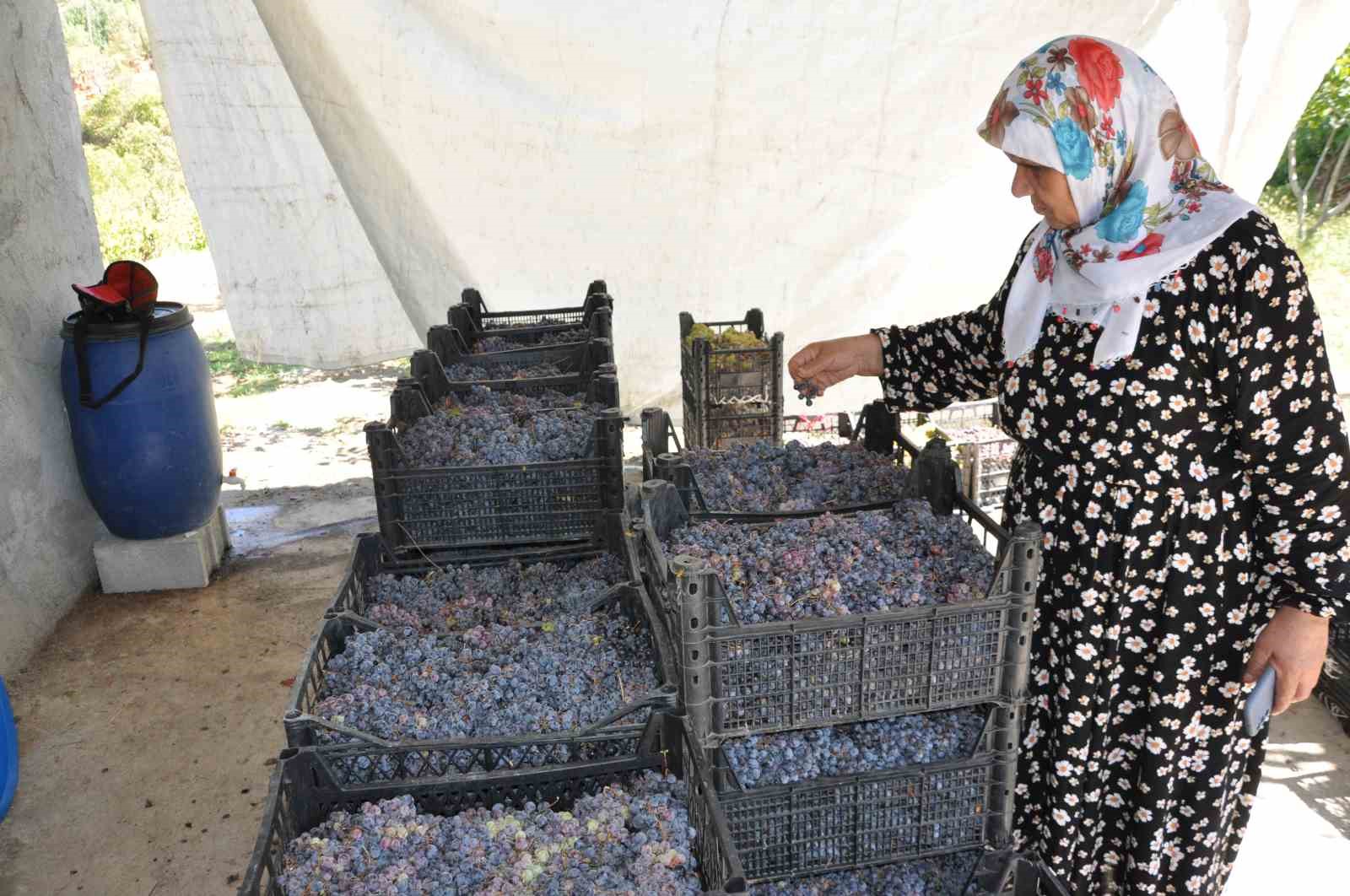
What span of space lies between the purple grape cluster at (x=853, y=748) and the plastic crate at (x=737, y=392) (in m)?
1.64

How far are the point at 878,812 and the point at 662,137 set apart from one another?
111 inches

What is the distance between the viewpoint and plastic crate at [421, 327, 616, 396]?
2.53m

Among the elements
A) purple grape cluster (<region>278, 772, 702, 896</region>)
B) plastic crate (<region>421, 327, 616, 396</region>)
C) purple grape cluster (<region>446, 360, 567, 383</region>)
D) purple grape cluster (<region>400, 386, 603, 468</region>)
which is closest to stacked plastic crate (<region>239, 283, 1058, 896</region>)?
purple grape cluster (<region>278, 772, 702, 896</region>)

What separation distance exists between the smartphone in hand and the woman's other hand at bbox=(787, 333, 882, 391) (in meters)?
0.80

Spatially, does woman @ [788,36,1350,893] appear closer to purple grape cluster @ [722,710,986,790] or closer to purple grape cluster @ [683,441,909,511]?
purple grape cluster @ [722,710,986,790]

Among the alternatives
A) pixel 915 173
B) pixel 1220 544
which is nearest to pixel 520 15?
pixel 915 173

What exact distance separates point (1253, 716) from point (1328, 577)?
0.24 m

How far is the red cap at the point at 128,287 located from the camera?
10.9 feet

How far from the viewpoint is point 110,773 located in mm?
2656

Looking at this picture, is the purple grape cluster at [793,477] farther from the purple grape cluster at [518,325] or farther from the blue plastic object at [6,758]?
the blue plastic object at [6,758]

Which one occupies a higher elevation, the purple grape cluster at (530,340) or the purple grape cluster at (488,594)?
the purple grape cluster at (530,340)

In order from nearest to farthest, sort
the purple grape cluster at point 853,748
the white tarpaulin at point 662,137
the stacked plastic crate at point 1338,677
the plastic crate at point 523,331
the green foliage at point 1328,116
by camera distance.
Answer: the purple grape cluster at point 853,748
the stacked plastic crate at point 1338,677
the plastic crate at point 523,331
the white tarpaulin at point 662,137
the green foliage at point 1328,116

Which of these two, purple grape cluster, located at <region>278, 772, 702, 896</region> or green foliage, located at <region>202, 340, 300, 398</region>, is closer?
purple grape cluster, located at <region>278, 772, 702, 896</region>

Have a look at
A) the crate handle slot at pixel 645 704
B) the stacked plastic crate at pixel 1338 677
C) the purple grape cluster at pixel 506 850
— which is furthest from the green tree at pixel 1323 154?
the purple grape cluster at pixel 506 850
